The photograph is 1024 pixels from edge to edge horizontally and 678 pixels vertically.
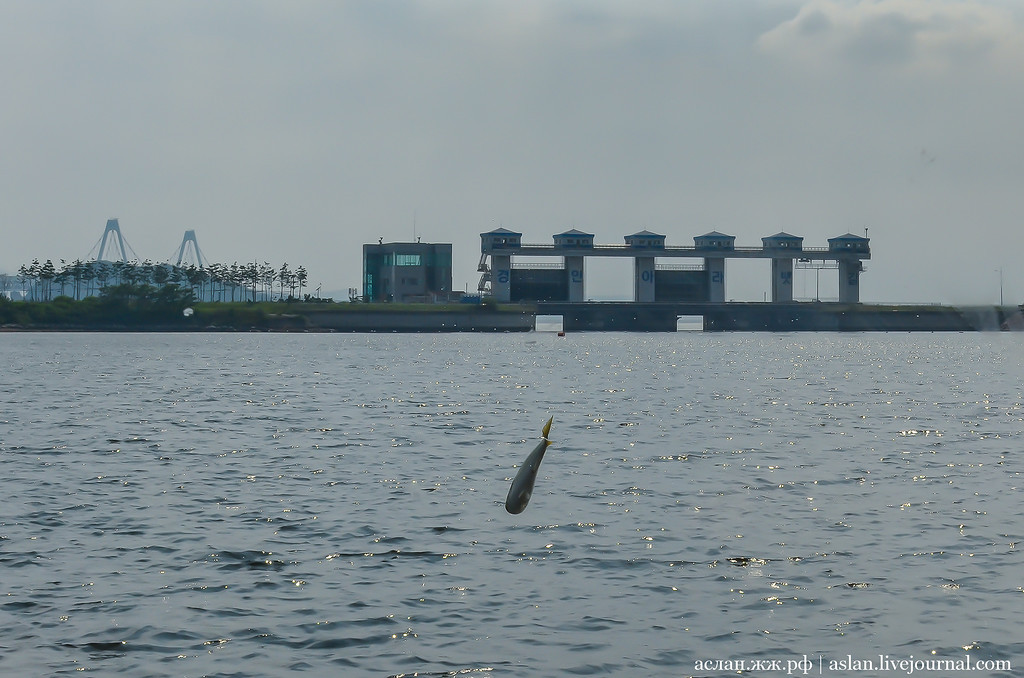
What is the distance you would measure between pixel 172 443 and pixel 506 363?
96551 millimetres

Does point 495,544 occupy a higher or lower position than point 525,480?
lower

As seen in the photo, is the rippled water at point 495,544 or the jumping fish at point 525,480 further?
the jumping fish at point 525,480

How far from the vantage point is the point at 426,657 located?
19781mm

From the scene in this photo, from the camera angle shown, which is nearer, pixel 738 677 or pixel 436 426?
pixel 738 677

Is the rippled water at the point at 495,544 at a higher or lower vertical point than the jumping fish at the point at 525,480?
lower

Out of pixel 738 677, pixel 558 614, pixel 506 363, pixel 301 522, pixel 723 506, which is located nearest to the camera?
pixel 738 677

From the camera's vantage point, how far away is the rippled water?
20.5 metres

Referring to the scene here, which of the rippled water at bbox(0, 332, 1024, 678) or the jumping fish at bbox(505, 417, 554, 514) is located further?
the jumping fish at bbox(505, 417, 554, 514)

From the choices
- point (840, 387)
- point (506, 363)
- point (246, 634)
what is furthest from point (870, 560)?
point (506, 363)

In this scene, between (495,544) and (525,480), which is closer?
(525,480)

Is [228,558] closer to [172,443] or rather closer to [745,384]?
[172,443]

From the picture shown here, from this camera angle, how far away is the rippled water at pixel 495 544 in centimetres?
2053

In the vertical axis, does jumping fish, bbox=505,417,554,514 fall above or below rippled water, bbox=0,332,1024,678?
above

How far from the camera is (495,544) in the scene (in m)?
29.1
